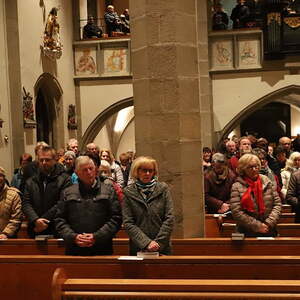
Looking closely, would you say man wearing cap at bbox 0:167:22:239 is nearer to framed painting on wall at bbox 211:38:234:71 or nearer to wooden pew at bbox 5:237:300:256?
wooden pew at bbox 5:237:300:256

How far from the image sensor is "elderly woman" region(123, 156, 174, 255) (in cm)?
424

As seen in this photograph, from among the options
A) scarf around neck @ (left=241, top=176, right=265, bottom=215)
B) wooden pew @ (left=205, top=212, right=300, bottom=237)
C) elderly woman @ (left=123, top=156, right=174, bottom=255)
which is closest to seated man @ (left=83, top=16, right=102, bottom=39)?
wooden pew @ (left=205, top=212, right=300, bottom=237)

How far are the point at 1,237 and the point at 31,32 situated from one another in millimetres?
7596

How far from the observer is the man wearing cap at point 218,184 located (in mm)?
5988

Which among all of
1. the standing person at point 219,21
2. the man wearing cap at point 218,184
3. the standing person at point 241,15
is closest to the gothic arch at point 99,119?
the standing person at point 219,21

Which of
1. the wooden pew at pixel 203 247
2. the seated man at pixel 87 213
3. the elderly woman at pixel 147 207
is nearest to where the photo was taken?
the elderly woman at pixel 147 207

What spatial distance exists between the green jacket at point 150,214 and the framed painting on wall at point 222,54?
34.0ft

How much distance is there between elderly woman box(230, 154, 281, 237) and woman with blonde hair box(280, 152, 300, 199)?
1979 mm

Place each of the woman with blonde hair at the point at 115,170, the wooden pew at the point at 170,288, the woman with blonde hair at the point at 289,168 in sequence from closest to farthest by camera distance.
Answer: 1. the wooden pew at the point at 170,288
2. the woman with blonde hair at the point at 289,168
3. the woman with blonde hair at the point at 115,170

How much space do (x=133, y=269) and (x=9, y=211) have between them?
1.73m

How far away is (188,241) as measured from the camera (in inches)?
187

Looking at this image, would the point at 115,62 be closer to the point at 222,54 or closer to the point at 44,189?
the point at 222,54

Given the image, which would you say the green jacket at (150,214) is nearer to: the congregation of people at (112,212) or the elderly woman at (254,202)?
the congregation of people at (112,212)

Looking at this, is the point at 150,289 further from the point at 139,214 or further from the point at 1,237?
the point at 1,237
